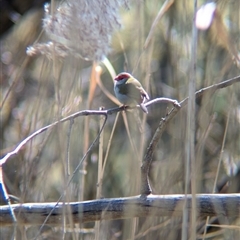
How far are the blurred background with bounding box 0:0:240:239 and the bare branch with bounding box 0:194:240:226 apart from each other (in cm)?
4

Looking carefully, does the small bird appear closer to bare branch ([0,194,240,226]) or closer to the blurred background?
the blurred background

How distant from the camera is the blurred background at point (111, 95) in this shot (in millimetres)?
1163

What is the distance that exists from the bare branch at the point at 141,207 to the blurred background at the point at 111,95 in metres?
0.04

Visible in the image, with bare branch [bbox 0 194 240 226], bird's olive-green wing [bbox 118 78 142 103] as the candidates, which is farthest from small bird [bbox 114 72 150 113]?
bare branch [bbox 0 194 240 226]

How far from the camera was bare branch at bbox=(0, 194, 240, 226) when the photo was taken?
3.54 feet

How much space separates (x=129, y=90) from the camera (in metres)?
1.61

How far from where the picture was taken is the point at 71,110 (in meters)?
1.39

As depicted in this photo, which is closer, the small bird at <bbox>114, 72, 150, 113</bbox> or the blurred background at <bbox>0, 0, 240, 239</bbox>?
the blurred background at <bbox>0, 0, 240, 239</bbox>

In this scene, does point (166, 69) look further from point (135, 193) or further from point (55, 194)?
point (135, 193)

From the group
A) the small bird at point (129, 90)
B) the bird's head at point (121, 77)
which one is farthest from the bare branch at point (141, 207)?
the bird's head at point (121, 77)

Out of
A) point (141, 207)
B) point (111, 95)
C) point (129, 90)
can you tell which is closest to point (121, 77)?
point (129, 90)

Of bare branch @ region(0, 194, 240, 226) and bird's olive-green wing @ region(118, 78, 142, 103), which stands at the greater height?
bird's olive-green wing @ region(118, 78, 142, 103)

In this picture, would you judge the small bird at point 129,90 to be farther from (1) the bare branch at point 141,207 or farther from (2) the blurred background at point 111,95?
(1) the bare branch at point 141,207

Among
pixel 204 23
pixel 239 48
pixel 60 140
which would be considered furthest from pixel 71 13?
pixel 239 48
